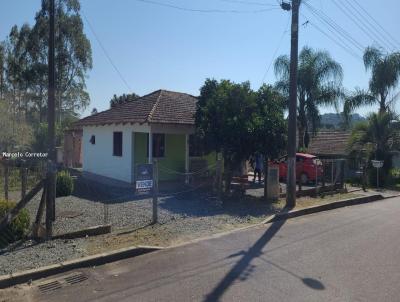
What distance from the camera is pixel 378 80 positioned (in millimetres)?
28125

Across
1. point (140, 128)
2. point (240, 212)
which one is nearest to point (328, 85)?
point (140, 128)

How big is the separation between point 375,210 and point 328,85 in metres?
17.0

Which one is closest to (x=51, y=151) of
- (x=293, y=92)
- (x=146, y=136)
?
(x=293, y=92)

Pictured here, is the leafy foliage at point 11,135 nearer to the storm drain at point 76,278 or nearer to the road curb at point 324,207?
the road curb at point 324,207

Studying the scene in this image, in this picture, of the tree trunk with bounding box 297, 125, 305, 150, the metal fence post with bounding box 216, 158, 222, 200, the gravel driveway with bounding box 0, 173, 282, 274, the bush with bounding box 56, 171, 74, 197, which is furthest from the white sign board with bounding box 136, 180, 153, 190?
the tree trunk with bounding box 297, 125, 305, 150

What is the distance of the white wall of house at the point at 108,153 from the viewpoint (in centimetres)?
1794

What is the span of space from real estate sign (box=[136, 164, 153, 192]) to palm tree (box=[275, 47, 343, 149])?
794 inches

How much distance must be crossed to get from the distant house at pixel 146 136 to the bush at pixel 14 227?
8.43 meters

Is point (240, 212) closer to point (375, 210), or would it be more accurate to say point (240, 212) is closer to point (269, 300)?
point (375, 210)

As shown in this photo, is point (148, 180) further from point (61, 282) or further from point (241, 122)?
point (241, 122)

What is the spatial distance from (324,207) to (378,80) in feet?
59.2

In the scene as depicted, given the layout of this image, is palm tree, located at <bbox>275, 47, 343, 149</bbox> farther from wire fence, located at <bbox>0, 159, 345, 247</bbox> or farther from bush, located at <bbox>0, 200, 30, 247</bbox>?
bush, located at <bbox>0, 200, 30, 247</bbox>

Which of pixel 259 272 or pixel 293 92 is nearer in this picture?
pixel 259 272

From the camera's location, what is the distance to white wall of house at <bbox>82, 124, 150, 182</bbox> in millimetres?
17938
